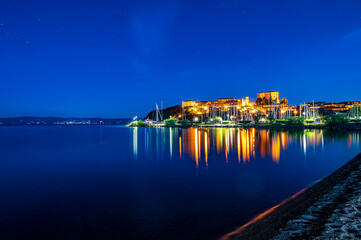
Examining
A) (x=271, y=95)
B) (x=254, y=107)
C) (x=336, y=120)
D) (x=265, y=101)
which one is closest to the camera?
(x=336, y=120)

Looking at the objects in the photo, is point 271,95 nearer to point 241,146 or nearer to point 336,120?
point 336,120

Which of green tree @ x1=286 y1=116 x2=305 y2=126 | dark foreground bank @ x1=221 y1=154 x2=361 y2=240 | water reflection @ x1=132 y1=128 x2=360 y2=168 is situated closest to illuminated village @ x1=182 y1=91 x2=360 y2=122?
green tree @ x1=286 y1=116 x2=305 y2=126

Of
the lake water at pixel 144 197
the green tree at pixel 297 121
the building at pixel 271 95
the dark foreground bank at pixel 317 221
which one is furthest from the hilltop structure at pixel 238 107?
the dark foreground bank at pixel 317 221

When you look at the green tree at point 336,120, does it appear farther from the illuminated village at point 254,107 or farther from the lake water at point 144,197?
the illuminated village at point 254,107

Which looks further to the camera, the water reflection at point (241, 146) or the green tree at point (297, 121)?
the green tree at point (297, 121)

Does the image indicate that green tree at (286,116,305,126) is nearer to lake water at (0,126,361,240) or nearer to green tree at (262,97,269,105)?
lake water at (0,126,361,240)

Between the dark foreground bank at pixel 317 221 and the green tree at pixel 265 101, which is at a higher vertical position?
the green tree at pixel 265 101

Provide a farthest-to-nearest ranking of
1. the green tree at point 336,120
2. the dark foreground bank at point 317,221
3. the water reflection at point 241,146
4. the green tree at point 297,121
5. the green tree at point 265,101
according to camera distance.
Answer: the green tree at point 265,101 < the green tree at point 297,121 < the green tree at point 336,120 < the water reflection at point 241,146 < the dark foreground bank at point 317,221

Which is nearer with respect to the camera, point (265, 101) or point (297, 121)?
point (297, 121)

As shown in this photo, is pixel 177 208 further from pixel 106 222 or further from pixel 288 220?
pixel 288 220

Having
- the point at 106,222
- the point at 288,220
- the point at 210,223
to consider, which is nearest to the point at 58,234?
the point at 106,222

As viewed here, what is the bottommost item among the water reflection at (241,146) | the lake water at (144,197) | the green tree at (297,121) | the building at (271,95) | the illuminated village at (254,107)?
the lake water at (144,197)

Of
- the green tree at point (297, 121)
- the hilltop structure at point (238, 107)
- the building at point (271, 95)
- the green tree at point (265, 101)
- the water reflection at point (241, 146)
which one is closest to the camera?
the water reflection at point (241, 146)

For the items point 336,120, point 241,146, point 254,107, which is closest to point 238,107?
point 254,107
